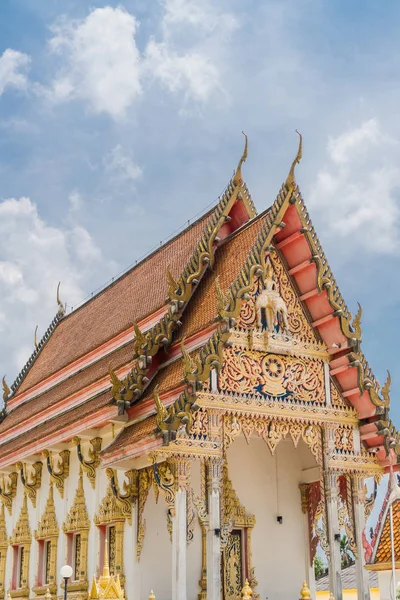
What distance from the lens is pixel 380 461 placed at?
15312 millimetres

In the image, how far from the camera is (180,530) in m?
13.0

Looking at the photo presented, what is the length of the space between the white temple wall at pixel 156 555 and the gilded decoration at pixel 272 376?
2478mm

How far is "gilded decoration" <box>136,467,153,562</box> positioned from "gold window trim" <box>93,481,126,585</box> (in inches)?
15.4

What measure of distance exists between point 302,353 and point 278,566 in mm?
4183

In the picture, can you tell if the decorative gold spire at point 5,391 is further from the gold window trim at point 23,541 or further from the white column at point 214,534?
the white column at point 214,534

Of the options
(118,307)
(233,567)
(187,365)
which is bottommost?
(233,567)

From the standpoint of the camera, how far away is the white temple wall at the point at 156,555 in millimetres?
14383

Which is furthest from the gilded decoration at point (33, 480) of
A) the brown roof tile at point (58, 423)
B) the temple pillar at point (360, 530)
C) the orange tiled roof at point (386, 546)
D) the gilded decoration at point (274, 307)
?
the orange tiled roof at point (386, 546)

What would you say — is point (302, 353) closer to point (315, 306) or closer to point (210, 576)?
point (315, 306)

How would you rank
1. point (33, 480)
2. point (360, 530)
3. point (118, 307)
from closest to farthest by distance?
point (360, 530) → point (33, 480) → point (118, 307)

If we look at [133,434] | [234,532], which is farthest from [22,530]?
[133,434]

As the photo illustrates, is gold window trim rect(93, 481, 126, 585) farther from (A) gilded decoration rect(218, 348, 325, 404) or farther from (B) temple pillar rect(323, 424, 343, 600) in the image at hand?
(B) temple pillar rect(323, 424, 343, 600)

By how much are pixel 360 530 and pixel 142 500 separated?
12.2 feet

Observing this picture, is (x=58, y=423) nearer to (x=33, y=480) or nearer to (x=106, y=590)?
(x=33, y=480)
